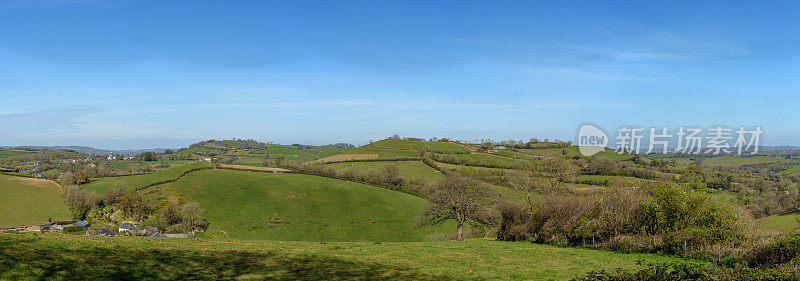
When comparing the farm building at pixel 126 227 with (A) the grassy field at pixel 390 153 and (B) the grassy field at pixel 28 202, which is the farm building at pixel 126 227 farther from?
(A) the grassy field at pixel 390 153

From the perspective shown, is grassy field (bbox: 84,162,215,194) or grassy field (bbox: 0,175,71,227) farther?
grassy field (bbox: 84,162,215,194)

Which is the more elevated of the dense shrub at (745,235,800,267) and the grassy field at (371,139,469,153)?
the grassy field at (371,139,469,153)

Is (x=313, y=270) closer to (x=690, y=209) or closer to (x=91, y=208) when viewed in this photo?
(x=690, y=209)

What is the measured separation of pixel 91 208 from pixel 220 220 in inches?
1200

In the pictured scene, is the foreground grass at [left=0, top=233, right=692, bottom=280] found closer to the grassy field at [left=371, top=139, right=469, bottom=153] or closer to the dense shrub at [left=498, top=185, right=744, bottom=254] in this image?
the dense shrub at [left=498, top=185, right=744, bottom=254]

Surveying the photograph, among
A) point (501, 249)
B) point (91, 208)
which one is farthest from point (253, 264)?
point (91, 208)

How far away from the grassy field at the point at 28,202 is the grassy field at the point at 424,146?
112512 millimetres

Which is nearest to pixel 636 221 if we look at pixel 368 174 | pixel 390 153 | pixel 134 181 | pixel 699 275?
pixel 699 275

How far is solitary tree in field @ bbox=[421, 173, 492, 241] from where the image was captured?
1654 inches

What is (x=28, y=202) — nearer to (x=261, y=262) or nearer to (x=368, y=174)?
(x=368, y=174)

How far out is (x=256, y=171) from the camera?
116m

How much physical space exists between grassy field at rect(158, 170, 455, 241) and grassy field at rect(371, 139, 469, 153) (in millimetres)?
60823

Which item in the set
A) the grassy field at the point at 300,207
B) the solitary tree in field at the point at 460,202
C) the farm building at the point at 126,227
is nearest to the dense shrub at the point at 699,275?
the solitary tree in field at the point at 460,202

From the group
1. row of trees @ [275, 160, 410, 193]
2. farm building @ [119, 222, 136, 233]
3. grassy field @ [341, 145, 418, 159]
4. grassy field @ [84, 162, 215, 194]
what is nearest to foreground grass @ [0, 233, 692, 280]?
farm building @ [119, 222, 136, 233]
